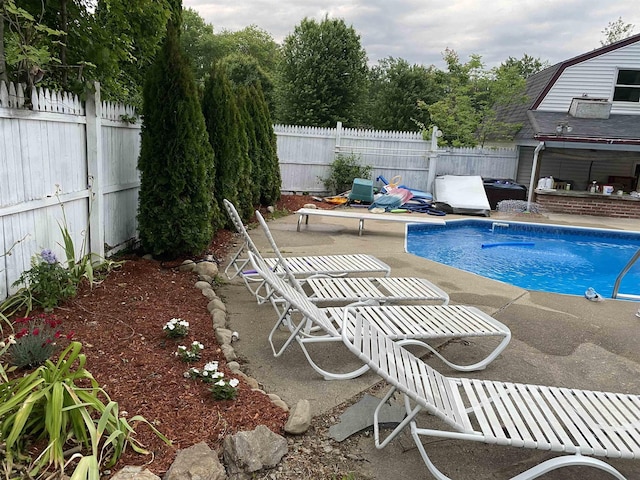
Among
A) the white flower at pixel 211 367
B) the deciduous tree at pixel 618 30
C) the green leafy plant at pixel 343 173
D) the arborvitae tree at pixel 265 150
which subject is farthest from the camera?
the deciduous tree at pixel 618 30

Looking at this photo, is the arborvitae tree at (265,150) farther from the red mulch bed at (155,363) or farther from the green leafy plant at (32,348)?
the green leafy plant at (32,348)

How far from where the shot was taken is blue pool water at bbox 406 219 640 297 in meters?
8.00

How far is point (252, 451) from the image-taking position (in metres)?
2.28

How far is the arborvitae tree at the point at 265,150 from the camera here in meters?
10.8

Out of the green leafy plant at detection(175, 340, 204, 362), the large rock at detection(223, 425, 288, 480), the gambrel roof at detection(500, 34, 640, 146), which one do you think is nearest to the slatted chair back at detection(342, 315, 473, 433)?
the large rock at detection(223, 425, 288, 480)

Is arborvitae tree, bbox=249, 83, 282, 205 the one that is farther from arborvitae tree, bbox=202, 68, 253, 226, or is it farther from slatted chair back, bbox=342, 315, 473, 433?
slatted chair back, bbox=342, 315, 473, 433

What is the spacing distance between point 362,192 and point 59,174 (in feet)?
31.6

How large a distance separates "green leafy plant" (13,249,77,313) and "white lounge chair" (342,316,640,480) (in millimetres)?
2579

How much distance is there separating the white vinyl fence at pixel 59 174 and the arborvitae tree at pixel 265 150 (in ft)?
16.7

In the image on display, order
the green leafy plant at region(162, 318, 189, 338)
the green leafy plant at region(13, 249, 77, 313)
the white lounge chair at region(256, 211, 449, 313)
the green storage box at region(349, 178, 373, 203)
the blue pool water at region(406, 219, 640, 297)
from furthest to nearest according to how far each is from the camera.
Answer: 1. the green storage box at region(349, 178, 373, 203)
2. the blue pool water at region(406, 219, 640, 297)
3. the white lounge chair at region(256, 211, 449, 313)
4. the green leafy plant at region(13, 249, 77, 313)
5. the green leafy plant at region(162, 318, 189, 338)

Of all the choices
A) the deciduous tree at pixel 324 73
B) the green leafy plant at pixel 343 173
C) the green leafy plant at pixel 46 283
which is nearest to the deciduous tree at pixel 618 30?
the deciduous tree at pixel 324 73

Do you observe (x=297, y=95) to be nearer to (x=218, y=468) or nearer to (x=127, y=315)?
(x=127, y=315)

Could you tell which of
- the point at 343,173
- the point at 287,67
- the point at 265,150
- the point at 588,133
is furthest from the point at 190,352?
the point at 287,67

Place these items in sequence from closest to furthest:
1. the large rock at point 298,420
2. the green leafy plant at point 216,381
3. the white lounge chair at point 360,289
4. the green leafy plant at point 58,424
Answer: the green leafy plant at point 58,424 < the large rock at point 298,420 < the green leafy plant at point 216,381 < the white lounge chair at point 360,289
